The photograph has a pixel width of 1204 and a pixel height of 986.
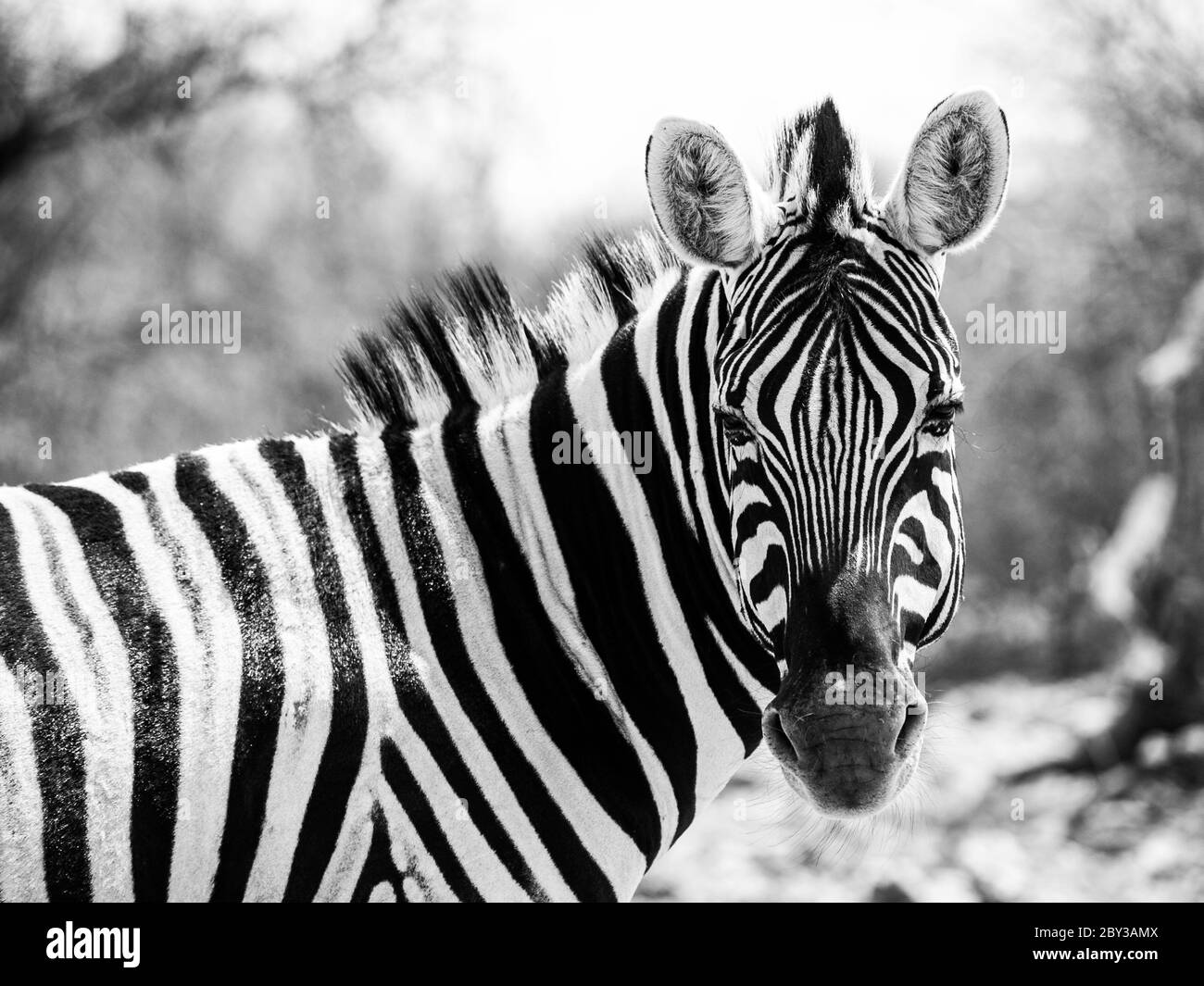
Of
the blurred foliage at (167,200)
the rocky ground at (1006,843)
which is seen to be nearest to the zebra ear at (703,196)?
the rocky ground at (1006,843)

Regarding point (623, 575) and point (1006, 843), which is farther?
point (1006, 843)

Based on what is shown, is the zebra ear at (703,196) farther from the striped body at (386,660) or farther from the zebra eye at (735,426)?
the zebra eye at (735,426)

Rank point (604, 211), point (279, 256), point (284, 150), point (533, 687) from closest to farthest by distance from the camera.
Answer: point (533, 687) → point (604, 211) → point (284, 150) → point (279, 256)

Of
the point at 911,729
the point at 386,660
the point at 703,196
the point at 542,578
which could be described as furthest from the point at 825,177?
the point at 386,660

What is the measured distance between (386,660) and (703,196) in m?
1.60

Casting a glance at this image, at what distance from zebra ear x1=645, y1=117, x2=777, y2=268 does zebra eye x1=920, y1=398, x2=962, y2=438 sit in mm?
679

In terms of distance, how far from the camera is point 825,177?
11.3 feet

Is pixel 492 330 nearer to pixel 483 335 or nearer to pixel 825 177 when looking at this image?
pixel 483 335

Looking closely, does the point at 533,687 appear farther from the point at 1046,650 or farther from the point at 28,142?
the point at 1046,650

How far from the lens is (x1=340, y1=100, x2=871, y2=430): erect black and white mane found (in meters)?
3.76

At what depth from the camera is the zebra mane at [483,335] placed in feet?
12.4

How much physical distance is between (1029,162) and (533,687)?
19565mm

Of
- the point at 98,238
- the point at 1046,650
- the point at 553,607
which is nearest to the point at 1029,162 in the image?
the point at 1046,650
